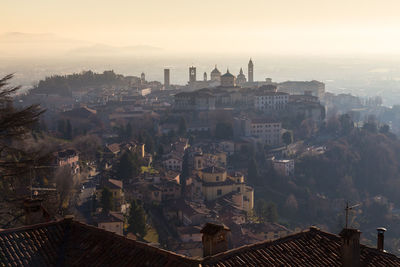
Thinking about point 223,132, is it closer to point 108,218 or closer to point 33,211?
point 108,218

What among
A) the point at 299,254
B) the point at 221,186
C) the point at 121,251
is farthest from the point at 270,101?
the point at 121,251

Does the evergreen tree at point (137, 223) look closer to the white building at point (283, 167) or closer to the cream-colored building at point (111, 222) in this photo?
the cream-colored building at point (111, 222)

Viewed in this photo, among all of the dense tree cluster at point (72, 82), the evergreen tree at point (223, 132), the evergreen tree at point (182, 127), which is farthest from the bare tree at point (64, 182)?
the dense tree cluster at point (72, 82)

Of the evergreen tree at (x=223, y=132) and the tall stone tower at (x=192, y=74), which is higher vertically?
the tall stone tower at (x=192, y=74)

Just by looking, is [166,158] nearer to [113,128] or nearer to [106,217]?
[113,128]

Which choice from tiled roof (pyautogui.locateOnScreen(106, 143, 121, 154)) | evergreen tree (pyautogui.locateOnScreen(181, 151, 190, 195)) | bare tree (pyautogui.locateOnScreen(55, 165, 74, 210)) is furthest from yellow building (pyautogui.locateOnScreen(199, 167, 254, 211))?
bare tree (pyautogui.locateOnScreen(55, 165, 74, 210))

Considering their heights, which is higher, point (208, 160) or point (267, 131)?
point (267, 131)

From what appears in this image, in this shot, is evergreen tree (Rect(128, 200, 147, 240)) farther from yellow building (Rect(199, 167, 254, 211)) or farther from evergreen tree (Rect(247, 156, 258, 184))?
evergreen tree (Rect(247, 156, 258, 184))
